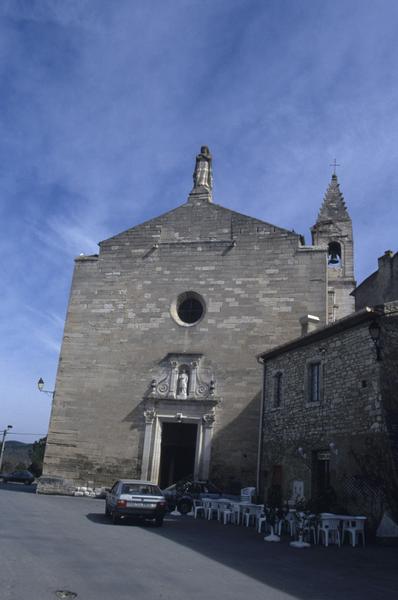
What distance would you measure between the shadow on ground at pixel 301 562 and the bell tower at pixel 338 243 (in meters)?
16.5

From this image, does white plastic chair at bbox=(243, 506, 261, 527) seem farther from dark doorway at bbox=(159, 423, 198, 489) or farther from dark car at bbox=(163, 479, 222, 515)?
dark doorway at bbox=(159, 423, 198, 489)

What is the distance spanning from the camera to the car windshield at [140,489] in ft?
38.1

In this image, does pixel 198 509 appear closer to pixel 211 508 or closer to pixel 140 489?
pixel 211 508

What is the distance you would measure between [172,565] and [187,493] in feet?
29.7

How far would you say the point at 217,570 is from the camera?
6719 mm

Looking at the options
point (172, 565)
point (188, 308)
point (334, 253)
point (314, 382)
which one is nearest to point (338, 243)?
point (334, 253)

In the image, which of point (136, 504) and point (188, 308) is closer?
point (136, 504)

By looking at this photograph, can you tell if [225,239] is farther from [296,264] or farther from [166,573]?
[166,573]

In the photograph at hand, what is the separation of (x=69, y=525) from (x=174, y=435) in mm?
9206

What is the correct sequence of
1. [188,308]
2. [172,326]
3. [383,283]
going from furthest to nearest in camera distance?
[383,283]
[188,308]
[172,326]

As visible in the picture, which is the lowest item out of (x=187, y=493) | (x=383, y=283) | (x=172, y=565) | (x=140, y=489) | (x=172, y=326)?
(x=172, y=565)

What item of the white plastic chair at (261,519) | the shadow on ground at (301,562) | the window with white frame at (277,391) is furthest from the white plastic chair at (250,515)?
the window with white frame at (277,391)

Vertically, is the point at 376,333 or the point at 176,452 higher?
the point at 376,333

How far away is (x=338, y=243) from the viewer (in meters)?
28.3
